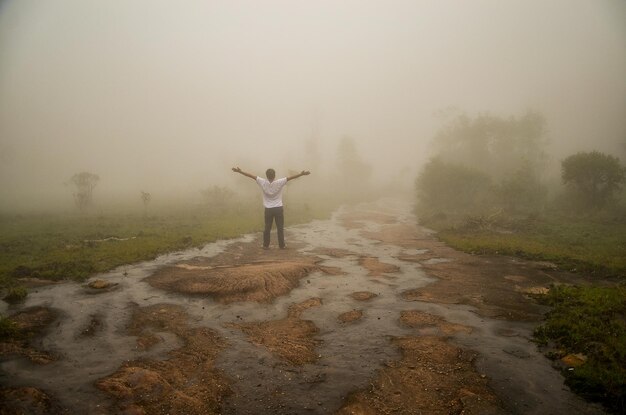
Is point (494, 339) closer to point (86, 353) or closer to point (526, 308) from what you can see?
point (526, 308)

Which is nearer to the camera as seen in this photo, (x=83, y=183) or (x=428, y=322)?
(x=428, y=322)

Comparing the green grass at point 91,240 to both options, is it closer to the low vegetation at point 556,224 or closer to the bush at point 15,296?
the bush at point 15,296

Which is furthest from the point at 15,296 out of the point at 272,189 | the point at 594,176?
the point at 594,176

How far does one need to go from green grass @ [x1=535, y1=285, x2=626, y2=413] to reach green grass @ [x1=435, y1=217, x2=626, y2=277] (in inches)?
164

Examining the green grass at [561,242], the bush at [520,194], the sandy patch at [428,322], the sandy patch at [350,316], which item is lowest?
the green grass at [561,242]

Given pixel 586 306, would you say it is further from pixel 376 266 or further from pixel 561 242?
pixel 561 242

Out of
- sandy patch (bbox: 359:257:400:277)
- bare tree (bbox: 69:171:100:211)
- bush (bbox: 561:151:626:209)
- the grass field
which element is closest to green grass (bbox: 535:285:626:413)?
the grass field

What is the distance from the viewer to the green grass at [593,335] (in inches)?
196

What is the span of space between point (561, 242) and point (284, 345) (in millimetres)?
18454

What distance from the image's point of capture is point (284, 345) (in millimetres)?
6445

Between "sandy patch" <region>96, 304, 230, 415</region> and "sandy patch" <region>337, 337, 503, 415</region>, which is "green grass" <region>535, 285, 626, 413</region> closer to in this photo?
"sandy patch" <region>337, 337, 503, 415</region>

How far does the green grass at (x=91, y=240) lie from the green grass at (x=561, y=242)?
543 inches

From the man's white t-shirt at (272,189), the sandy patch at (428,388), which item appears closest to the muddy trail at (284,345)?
the sandy patch at (428,388)

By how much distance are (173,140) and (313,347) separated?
20886 centimetres
